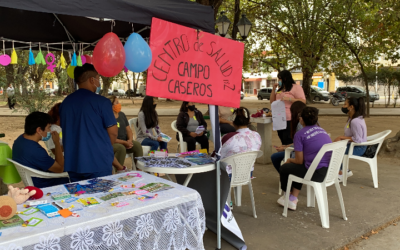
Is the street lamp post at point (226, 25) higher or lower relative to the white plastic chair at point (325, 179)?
higher

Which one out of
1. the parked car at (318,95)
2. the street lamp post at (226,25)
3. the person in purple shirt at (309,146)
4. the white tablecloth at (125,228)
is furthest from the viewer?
the parked car at (318,95)

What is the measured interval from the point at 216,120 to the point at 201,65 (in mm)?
505

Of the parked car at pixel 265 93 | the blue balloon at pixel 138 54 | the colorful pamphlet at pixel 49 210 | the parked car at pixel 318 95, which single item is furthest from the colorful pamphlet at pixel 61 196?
the parked car at pixel 265 93

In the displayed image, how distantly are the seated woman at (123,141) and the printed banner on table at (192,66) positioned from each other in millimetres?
2245

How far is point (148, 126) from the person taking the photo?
18.0 ft

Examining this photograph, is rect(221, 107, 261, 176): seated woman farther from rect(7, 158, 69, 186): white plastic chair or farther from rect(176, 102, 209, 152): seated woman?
rect(176, 102, 209, 152): seated woman

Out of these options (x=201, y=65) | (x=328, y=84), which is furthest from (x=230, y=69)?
(x=328, y=84)

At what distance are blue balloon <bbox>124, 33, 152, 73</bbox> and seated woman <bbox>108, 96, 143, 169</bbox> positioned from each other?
7.59 ft

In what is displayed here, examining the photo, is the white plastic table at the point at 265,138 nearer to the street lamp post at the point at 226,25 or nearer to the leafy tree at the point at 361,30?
the street lamp post at the point at 226,25

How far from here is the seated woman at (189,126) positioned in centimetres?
595

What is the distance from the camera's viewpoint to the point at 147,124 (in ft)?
18.0

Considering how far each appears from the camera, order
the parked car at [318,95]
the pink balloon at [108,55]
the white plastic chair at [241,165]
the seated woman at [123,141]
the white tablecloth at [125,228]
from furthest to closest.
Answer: the parked car at [318,95] → the seated woman at [123,141] → the white plastic chair at [241,165] → the pink balloon at [108,55] → the white tablecloth at [125,228]

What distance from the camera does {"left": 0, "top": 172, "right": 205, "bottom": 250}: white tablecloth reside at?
1679 mm

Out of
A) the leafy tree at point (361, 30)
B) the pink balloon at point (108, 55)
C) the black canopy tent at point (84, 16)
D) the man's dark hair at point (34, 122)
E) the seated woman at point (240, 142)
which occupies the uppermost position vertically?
the leafy tree at point (361, 30)
